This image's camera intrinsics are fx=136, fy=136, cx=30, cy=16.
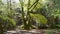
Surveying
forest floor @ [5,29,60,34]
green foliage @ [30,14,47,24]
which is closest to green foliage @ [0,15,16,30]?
forest floor @ [5,29,60,34]

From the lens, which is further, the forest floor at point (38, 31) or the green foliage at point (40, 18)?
the green foliage at point (40, 18)

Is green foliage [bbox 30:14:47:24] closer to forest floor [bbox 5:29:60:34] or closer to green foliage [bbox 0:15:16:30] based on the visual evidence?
forest floor [bbox 5:29:60:34]

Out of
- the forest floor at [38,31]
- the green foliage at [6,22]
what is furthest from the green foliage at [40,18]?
the green foliage at [6,22]

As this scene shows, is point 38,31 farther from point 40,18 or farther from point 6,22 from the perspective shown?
point 6,22

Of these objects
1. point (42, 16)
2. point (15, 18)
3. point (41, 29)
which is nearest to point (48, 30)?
point (41, 29)

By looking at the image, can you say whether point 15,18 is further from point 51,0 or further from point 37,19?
point 51,0

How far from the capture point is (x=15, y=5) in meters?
2.83

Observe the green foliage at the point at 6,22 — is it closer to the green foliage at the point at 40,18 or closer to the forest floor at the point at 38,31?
the forest floor at the point at 38,31

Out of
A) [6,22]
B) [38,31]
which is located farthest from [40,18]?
[6,22]

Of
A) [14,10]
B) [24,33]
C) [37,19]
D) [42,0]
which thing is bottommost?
[24,33]

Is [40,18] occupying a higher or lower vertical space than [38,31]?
higher

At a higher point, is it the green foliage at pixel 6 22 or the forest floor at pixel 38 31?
the green foliage at pixel 6 22

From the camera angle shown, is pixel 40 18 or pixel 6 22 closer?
pixel 6 22

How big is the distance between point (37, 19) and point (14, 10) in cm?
52
